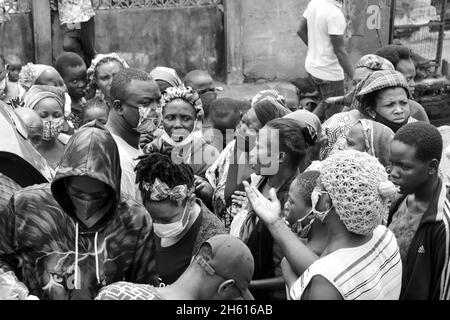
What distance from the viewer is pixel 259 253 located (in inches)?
170

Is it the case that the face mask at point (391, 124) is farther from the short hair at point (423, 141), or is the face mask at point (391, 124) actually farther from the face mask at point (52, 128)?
the face mask at point (52, 128)

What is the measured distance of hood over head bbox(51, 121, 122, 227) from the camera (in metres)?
3.51

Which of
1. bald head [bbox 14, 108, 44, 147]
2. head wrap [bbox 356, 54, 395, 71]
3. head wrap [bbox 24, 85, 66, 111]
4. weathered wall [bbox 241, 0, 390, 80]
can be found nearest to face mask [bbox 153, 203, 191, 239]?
bald head [bbox 14, 108, 44, 147]

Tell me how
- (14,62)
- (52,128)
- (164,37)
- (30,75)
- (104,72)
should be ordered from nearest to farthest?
(52,128), (104,72), (30,75), (14,62), (164,37)

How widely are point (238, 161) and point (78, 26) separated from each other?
560cm

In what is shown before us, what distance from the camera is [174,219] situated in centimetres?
429

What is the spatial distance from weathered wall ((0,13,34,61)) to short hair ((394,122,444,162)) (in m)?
7.02

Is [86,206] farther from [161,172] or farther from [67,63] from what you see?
[67,63]

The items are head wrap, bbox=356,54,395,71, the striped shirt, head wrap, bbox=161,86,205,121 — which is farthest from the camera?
head wrap, bbox=356,54,395,71

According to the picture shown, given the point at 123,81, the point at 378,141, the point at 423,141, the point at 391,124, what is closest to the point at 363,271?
the point at 423,141

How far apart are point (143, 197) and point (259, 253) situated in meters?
0.70

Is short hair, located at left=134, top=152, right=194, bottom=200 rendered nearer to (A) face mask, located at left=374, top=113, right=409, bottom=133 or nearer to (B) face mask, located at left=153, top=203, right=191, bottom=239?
(B) face mask, located at left=153, top=203, right=191, bottom=239
